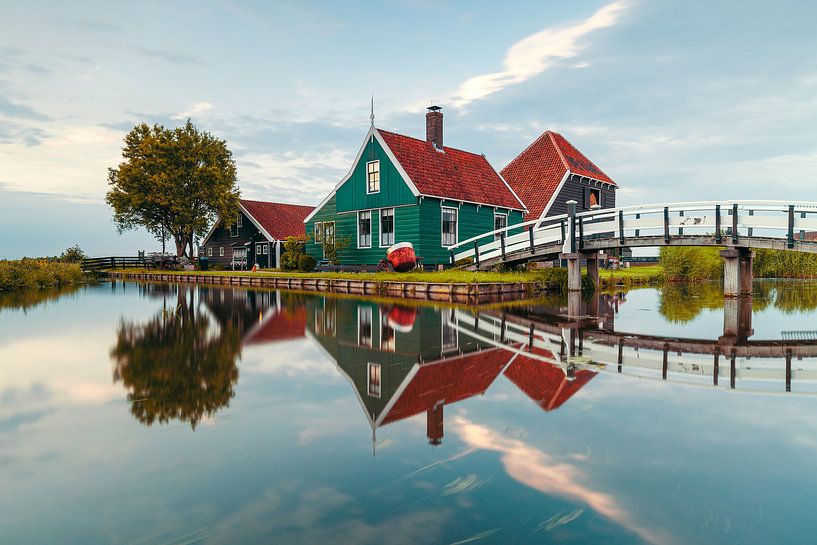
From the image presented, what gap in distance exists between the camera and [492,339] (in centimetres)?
1022

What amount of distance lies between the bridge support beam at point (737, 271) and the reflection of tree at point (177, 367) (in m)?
17.7

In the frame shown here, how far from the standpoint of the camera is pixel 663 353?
9039mm

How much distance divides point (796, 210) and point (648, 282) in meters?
15.0

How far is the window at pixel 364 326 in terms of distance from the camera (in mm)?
9961

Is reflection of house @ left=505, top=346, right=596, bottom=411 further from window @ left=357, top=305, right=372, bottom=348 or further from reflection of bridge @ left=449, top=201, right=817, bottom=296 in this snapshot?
reflection of bridge @ left=449, top=201, right=817, bottom=296

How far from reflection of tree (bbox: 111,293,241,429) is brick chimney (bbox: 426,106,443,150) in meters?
19.7

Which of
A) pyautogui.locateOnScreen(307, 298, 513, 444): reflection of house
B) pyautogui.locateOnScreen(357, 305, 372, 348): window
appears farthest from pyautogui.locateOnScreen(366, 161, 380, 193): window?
pyautogui.locateOnScreen(307, 298, 513, 444): reflection of house

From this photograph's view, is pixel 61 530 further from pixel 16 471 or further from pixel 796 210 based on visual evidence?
pixel 796 210

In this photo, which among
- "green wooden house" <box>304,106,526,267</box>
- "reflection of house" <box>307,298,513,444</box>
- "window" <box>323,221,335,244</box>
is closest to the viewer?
"reflection of house" <box>307,298,513,444</box>

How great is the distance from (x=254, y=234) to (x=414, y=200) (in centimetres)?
2092

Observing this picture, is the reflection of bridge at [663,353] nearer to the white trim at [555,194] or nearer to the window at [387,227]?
the window at [387,227]

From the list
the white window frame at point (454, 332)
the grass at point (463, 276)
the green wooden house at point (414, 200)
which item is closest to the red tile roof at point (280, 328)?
the white window frame at point (454, 332)

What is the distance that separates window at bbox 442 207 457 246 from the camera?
87.8 ft

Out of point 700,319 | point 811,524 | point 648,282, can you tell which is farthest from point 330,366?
point 648,282
